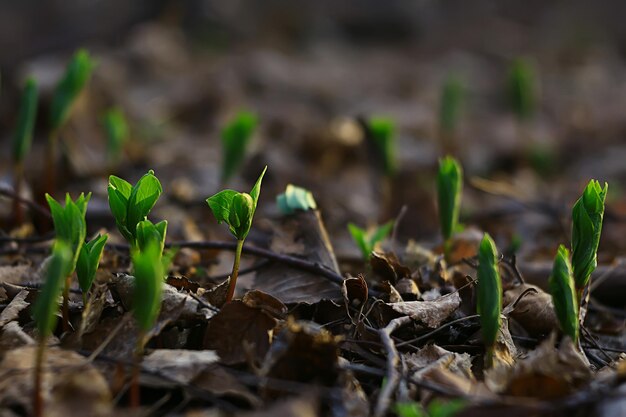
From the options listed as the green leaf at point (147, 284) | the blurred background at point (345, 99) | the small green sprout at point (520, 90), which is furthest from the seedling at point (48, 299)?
the small green sprout at point (520, 90)

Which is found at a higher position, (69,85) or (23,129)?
(69,85)

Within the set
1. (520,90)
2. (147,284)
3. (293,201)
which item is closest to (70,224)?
(147,284)

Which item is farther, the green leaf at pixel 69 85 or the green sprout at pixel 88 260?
the green leaf at pixel 69 85

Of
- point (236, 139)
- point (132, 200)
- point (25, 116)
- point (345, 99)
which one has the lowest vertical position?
point (345, 99)

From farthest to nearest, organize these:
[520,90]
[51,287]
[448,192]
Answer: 1. [520,90]
2. [448,192]
3. [51,287]

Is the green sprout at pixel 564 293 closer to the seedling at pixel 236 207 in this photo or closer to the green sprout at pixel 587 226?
the green sprout at pixel 587 226

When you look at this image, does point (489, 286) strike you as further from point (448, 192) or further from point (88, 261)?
point (88, 261)

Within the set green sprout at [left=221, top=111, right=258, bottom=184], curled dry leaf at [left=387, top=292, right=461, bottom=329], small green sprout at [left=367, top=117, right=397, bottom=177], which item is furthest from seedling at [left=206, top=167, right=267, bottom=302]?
small green sprout at [left=367, top=117, right=397, bottom=177]
